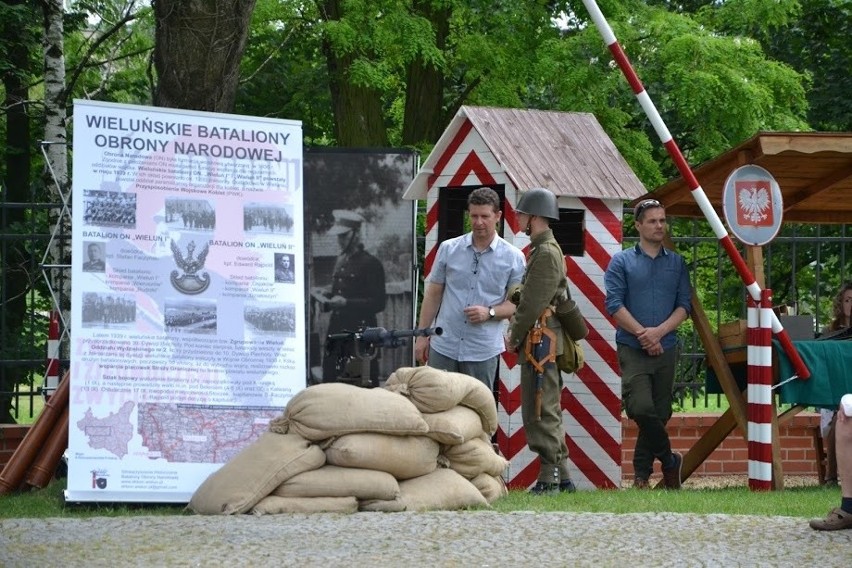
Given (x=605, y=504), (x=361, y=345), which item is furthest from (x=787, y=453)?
(x=361, y=345)

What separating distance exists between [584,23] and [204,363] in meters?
12.0

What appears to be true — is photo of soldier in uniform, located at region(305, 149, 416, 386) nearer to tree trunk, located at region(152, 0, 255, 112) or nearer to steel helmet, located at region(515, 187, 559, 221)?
tree trunk, located at region(152, 0, 255, 112)

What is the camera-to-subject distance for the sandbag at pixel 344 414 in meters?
9.09

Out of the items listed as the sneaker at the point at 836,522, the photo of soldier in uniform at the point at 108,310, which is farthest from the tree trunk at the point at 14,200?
the sneaker at the point at 836,522

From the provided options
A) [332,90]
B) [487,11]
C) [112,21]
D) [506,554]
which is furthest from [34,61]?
[506,554]

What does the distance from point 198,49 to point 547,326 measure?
2.97 metres

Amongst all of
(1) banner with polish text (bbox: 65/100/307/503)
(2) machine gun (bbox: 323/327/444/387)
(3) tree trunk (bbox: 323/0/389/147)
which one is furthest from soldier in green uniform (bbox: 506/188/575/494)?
(3) tree trunk (bbox: 323/0/389/147)

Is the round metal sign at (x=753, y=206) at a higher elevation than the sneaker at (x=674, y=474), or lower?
higher

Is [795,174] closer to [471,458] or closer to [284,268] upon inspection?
[471,458]

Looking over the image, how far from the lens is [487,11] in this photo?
19.1m

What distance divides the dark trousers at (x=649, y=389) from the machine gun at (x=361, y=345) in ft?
→ 5.99

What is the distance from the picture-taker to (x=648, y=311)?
37.9ft

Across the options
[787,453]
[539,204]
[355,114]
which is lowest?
[787,453]

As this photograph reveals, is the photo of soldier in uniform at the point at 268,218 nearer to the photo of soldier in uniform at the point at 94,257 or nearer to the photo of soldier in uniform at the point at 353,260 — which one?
the photo of soldier in uniform at the point at 94,257
